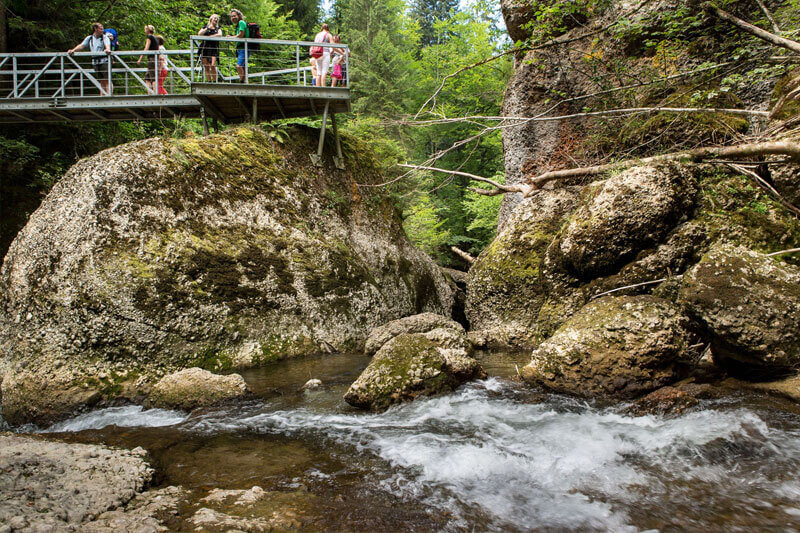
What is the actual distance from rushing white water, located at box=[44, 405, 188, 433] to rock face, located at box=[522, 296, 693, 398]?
4780 millimetres

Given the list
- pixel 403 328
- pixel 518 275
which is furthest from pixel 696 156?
pixel 403 328

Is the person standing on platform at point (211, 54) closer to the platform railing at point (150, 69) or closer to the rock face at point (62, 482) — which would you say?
the platform railing at point (150, 69)

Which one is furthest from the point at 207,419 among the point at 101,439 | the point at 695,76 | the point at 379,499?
the point at 695,76

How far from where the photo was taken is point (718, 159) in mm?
6633

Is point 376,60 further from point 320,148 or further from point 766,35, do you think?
point 766,35

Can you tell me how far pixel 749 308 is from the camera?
4.39 metres

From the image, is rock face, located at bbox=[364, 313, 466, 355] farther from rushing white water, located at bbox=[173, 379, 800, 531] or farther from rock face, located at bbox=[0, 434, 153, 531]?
rock face, located at bbox=[0, 434, 153, 531]

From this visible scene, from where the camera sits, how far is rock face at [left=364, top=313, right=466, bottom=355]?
8.09 m

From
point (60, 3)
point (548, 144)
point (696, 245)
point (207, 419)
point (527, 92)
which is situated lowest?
point (207, 419)

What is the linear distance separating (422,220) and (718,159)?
11.8 m

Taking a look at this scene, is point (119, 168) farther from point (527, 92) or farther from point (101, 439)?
point (527, 92)

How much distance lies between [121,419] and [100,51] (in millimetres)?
10089

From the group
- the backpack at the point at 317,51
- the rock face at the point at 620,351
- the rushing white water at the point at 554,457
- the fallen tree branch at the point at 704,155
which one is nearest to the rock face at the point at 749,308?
the rock face at the point at 620,351

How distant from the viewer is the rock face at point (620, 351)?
464 centimetres
